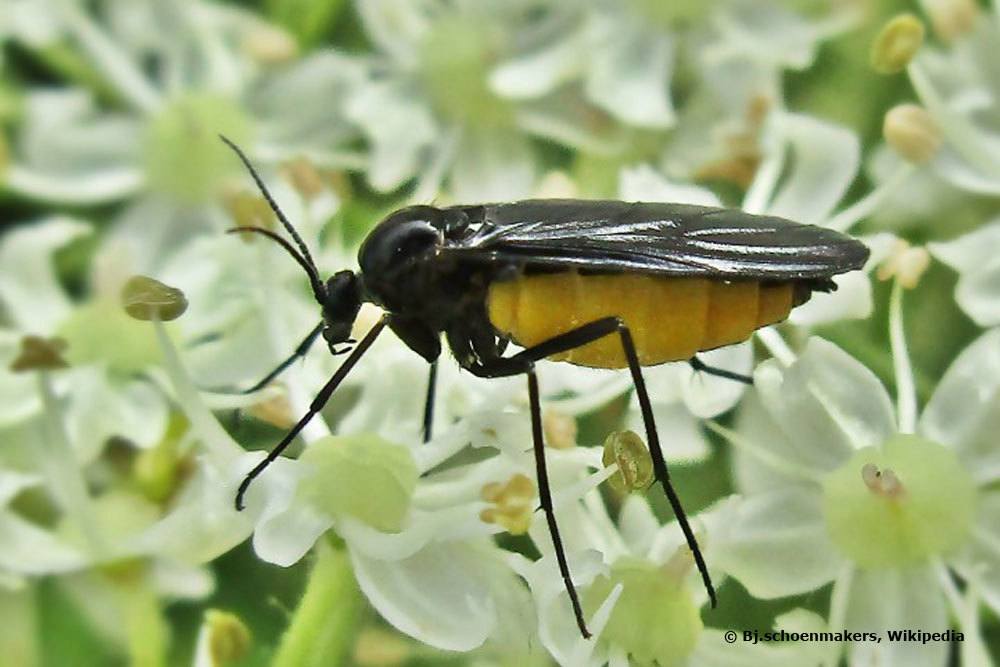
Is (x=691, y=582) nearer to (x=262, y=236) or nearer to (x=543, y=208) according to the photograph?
(x=543, y=208)

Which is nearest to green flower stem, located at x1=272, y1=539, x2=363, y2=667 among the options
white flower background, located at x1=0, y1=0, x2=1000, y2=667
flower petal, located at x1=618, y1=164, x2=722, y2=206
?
white flower background, located at x1=0, y1=0, x2=1000, y2=667

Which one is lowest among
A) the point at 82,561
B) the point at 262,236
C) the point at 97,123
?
the point at 82,561

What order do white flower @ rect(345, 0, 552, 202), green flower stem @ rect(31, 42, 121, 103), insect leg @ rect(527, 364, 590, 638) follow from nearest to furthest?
insect leg @ rect(527, 364, 590, 638) → white flower @ rect(345, 0, 552, 202) → green flower stem @ rect(31, 42, 121, 103)

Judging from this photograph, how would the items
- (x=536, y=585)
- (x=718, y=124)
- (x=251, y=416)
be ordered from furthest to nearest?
(x=718, y=124) → (x=251, y=416) → (x=536, y=585)

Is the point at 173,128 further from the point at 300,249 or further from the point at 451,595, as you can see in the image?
the point at 451,595

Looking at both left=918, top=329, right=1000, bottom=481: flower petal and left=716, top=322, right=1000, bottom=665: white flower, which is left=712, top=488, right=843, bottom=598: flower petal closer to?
left=716, top=322, right=1000, bottom=665: white flower

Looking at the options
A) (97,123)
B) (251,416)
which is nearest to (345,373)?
(251,416)

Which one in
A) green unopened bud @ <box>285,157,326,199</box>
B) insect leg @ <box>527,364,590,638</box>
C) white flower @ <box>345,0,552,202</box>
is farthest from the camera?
white flower @ <box>345,0,552,202</box>
